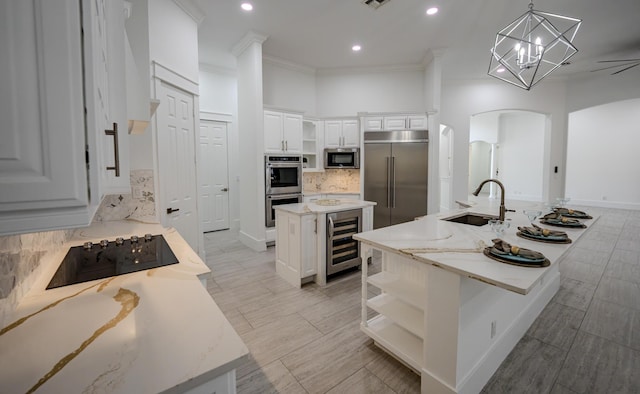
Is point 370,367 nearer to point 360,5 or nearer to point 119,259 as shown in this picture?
point 119,259

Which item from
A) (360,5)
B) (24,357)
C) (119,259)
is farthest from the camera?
(360,5)

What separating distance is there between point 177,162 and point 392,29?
3.61 metres

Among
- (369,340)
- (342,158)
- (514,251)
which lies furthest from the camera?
(342,158)

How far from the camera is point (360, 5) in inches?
136

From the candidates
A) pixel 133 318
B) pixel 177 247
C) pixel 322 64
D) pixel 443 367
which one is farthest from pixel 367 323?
pixel 322 64

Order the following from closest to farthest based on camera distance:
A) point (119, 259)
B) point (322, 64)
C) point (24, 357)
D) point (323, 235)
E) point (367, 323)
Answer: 1. point (24, 357)
2. point (119, 259)
3. point (367, 323)
4. point (323, 235)
5. point (322, 64)

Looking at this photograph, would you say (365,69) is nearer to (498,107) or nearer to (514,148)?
(498,107)

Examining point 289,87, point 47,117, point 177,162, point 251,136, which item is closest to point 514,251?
point 47,117

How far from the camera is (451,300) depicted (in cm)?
148

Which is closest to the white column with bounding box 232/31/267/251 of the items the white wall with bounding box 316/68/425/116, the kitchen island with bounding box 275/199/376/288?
the kitchen island with bounding box 275/199/376/288

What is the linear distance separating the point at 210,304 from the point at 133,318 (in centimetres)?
24

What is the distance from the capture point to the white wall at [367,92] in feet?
18.2

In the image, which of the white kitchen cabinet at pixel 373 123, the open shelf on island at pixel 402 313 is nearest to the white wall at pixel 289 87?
the white kitchen cabinet at pixel 373 123

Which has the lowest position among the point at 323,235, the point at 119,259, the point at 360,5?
the point at 323,235
